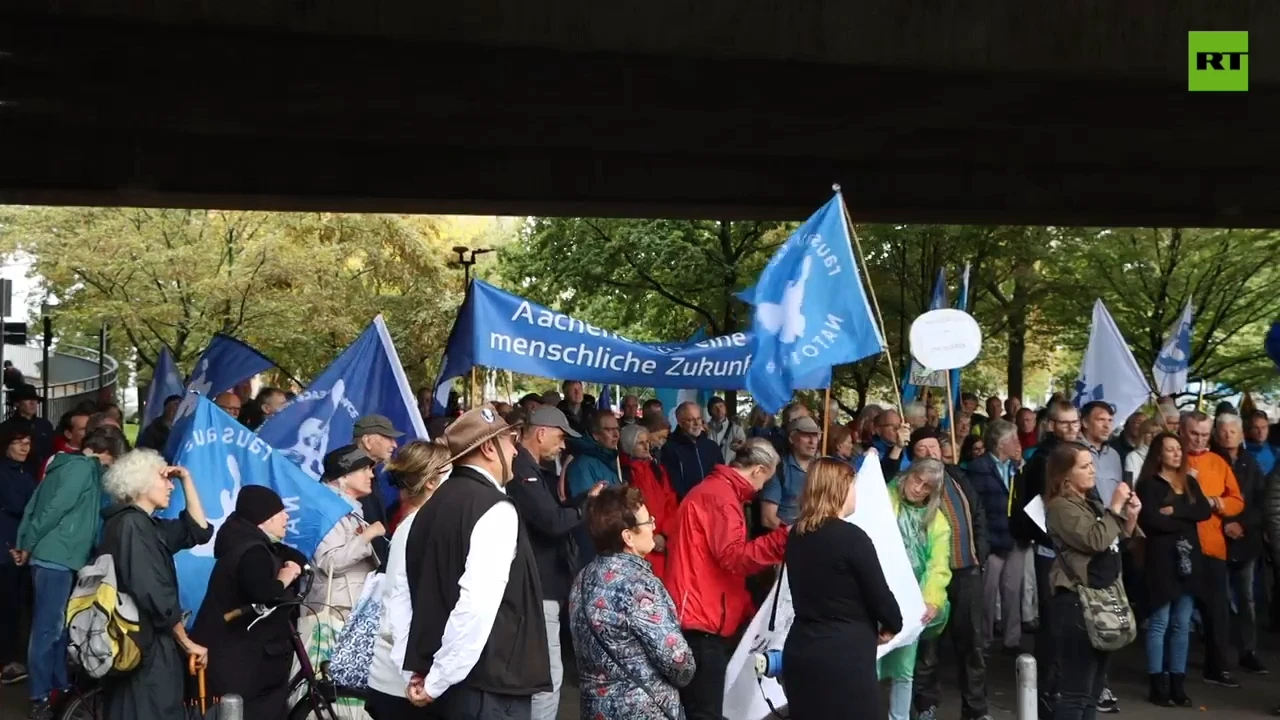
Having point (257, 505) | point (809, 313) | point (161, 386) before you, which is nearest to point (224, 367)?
point (161, 386)

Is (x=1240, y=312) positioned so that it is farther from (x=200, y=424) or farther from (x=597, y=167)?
(x=200, y=424)

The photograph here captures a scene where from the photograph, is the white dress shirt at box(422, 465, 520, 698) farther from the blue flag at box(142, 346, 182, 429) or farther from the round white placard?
the blue flag at box(142, 346, 182, 429)

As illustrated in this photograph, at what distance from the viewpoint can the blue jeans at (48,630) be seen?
10.8m

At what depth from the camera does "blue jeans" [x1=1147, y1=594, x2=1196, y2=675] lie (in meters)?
11.3

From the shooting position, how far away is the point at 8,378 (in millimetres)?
25219

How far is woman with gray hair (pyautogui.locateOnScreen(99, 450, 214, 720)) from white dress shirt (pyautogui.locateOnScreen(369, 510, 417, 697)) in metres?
1.93

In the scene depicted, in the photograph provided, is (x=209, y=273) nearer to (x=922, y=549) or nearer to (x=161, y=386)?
(x=161, y=386)

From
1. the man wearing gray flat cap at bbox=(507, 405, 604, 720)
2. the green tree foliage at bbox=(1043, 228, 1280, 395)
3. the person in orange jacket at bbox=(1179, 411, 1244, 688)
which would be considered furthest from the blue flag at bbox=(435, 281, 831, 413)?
the green tree foliage at bbox=(1043, 228, 1280, 395)

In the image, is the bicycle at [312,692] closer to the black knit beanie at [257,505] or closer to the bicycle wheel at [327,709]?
the bicycle wheel at [327,709]

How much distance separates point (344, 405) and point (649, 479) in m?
2.38

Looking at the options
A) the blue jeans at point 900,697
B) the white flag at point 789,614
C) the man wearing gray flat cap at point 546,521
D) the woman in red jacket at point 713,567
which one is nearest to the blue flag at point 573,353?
the man wearing gray flat cap at point 546,521

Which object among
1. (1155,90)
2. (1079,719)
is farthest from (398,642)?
(1155,90)

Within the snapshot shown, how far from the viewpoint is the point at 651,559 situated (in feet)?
38.0

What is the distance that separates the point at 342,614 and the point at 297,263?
26.6 m
